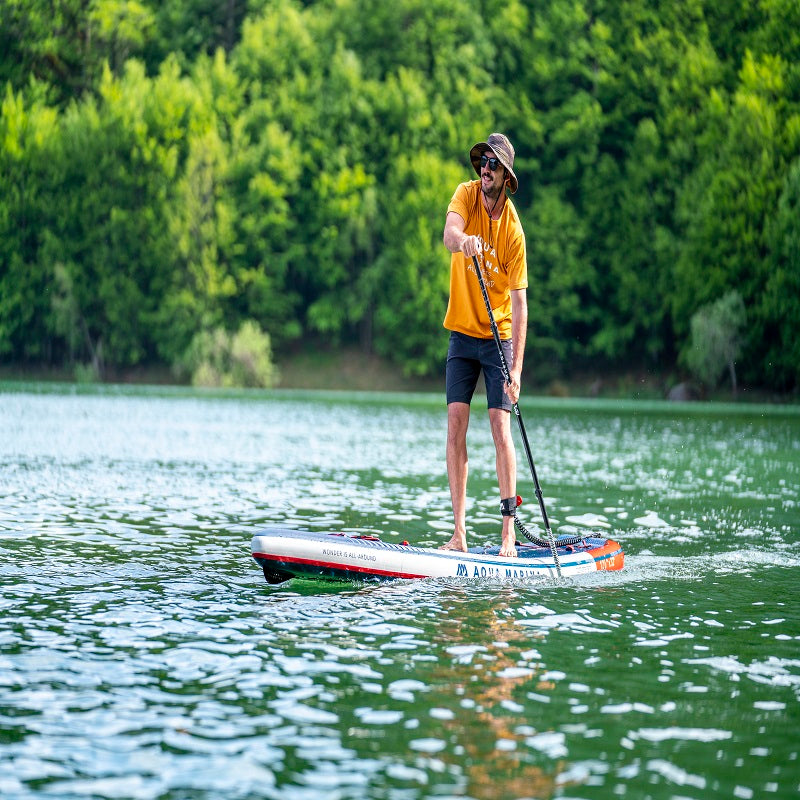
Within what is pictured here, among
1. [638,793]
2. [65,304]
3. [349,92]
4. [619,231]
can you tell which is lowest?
[638,793]

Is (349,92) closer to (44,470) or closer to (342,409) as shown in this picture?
(342,409)

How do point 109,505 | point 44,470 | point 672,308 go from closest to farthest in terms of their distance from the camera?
1. point 109,505
2. point 44,470
3. point 672,308

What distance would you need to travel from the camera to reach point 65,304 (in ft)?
197

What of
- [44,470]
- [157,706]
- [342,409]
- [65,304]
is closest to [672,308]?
[342,409]

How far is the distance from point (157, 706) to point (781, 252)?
4614 centimetres

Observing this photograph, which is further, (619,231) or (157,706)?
(619,231)

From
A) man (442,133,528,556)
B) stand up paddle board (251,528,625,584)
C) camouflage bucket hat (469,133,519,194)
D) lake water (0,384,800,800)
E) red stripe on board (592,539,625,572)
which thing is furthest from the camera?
red stripe on board (592,539,625,572)

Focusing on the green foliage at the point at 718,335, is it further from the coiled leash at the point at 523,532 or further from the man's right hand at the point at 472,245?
the man's right hand at the point at 472,245

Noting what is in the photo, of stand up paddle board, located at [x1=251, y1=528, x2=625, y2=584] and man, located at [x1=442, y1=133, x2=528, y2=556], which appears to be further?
man, located at [x1=442, y1=133, x2=528, y2=556]

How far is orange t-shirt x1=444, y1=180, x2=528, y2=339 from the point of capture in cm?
918

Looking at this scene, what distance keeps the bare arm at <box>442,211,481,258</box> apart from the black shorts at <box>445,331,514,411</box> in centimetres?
79

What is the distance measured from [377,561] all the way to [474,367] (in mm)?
1834

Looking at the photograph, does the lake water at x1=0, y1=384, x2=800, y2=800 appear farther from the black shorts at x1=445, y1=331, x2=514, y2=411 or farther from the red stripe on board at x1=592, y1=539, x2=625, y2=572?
the black shorts at x1=445, y1=331, x2=514, y2=411

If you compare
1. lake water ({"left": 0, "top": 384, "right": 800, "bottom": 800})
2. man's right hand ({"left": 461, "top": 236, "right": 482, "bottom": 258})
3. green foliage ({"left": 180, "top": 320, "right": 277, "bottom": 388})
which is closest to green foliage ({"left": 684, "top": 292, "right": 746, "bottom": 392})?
green foliage ({"left": 180, "top": 320, "right": 277, "bottom": 388})
